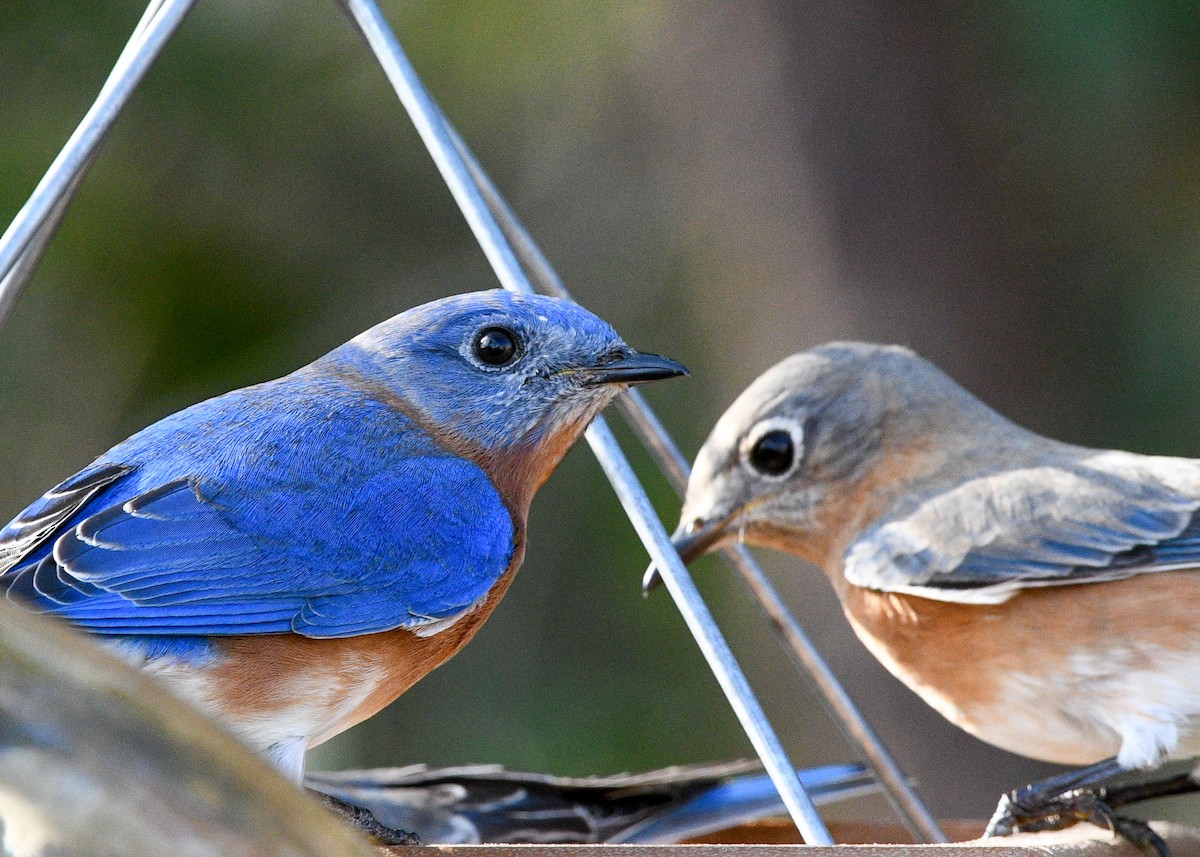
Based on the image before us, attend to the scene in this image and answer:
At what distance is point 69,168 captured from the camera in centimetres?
222

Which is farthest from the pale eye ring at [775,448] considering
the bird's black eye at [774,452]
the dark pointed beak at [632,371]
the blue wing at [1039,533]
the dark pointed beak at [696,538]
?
the dark pointed beak at [632,371]

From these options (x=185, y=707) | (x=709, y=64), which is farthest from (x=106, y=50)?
(x=185, y=707)

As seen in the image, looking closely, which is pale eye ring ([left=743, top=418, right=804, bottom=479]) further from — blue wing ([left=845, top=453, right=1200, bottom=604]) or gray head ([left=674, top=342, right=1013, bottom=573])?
blue wing ([left=845, top=453, right=1200, bottom=604])

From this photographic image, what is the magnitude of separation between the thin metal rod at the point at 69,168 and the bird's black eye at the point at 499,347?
26.7 inches

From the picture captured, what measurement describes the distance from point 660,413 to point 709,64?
1366mm

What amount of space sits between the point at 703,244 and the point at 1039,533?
3.33 metres

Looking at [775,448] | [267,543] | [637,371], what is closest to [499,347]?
[637,371]

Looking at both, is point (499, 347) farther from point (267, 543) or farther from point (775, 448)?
point (775, 448)

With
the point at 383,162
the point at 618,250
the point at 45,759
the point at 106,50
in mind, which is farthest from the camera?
the point at 618,250

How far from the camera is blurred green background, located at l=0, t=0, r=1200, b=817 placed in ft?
16.8

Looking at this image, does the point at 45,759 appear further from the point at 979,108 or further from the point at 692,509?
the point at 979,108

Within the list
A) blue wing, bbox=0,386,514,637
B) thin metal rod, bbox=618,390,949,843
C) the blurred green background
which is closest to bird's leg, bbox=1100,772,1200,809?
thin metal rod, bbox=618,390,949,843

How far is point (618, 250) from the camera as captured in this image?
6.41m

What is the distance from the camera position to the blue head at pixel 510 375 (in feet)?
7.97
